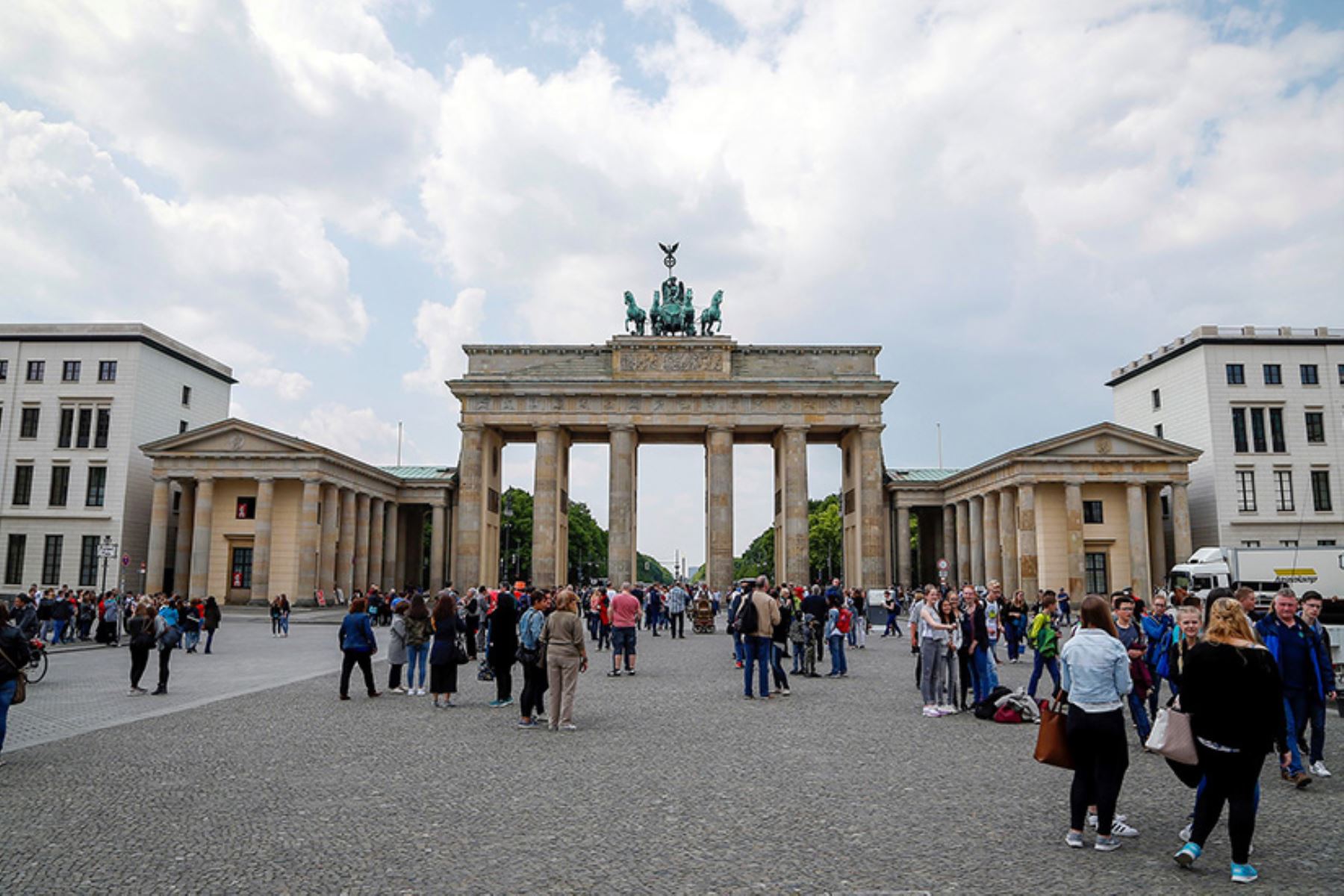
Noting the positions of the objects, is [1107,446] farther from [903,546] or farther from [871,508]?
[903,546]

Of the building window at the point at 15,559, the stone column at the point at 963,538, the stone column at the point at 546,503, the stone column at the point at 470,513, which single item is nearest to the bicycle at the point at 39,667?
the stone column at the point at 470,513

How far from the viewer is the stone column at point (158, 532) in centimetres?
5356

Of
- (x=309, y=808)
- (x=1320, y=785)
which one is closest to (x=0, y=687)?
(x=309, y=808)

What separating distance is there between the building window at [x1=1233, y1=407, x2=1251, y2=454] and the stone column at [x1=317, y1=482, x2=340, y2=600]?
54935mm

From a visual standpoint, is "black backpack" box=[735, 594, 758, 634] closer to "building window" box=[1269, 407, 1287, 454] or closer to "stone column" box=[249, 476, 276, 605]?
"stone column" box=[249, 476, 276, 605]

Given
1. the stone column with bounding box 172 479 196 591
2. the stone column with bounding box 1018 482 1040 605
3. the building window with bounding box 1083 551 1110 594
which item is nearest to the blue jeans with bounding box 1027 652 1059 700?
the stone column with bounding box 1018 482 1040 605

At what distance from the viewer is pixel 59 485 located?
2231 inches

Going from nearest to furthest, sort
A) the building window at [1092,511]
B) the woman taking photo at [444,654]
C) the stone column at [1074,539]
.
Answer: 1. the woman taking photo at [444,654]
2. the stone column at [1074,539]
3. the building window at [1092,511]

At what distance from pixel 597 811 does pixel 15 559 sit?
61.9 metres

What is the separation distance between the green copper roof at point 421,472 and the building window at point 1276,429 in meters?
55.2

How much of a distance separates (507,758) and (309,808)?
2.99m

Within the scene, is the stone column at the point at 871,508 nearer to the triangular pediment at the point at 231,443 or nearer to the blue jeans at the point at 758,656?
the triangular pediment at the point at 231,443

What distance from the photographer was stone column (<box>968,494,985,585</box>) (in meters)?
59.0

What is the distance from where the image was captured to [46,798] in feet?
29.1
